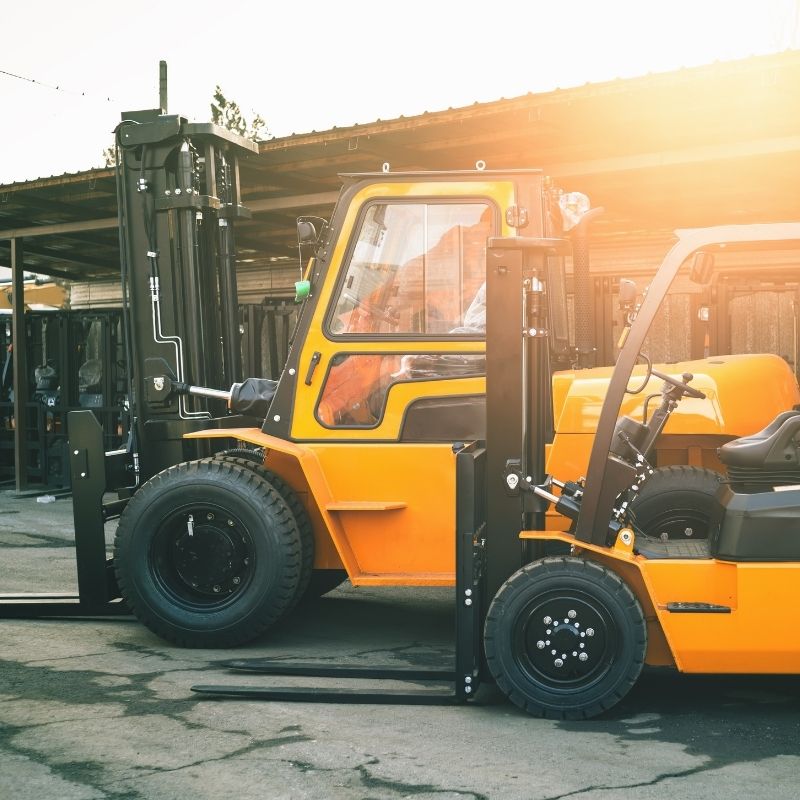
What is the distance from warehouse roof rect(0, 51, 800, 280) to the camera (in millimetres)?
8086

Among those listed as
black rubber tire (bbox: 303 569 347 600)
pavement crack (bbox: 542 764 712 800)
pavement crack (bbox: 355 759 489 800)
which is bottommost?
pavement crack (bbox: 542 764 712 800)

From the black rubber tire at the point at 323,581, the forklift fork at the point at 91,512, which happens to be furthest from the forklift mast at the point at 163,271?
the black rubber tire at the point at 323,581

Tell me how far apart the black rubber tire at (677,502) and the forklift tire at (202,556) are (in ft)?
6.02

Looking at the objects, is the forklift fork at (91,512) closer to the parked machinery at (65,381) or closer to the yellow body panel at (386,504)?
the yellow body panel at (386,504)

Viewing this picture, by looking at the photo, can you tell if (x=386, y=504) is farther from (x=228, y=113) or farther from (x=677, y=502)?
(x=228, y=113)

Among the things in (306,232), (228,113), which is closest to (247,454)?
(306,232)

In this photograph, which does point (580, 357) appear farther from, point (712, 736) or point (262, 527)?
point (712, 736)

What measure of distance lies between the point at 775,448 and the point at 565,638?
113 cm

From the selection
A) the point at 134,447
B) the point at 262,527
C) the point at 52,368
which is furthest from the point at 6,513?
the point at 262,527

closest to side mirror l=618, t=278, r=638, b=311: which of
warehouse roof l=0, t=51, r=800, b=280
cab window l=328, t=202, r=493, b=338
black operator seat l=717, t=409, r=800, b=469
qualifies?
black operator seat l=717, t=409, r=800, b=469

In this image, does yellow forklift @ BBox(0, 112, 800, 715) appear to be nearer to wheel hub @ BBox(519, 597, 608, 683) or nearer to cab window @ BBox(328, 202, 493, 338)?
cab window @ BBox(328, 202, 493, 338)

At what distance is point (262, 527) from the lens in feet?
18.2

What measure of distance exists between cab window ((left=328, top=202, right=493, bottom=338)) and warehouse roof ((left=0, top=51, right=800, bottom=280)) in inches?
122

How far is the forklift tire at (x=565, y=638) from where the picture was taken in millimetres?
4453
